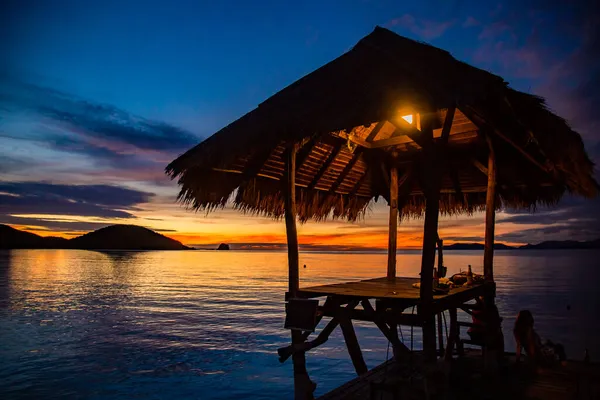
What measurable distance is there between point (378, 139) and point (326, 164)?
3.57 ft

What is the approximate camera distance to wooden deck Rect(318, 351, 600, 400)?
448cm

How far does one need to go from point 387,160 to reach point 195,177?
3.81 metres

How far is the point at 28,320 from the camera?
20219mm

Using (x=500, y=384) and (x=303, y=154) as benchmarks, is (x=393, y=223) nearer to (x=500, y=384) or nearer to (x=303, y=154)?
(x=303, y=154)

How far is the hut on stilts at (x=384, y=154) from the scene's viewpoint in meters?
4.36

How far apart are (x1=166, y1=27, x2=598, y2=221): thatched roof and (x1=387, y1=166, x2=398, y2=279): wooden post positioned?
0.19 m

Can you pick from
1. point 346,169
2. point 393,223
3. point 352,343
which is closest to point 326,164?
point 346,169

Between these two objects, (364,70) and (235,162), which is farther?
(235,162)

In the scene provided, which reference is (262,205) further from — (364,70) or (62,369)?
(62,369)

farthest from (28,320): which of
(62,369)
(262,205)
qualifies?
(262,205)

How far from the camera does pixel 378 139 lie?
772 cm

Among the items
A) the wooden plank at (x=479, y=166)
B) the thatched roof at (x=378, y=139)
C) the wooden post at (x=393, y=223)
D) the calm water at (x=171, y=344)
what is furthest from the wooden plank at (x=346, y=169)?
the calm water at (x=171, y=344)

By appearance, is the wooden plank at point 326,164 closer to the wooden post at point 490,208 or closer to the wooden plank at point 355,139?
the wooden plank at point 355,139

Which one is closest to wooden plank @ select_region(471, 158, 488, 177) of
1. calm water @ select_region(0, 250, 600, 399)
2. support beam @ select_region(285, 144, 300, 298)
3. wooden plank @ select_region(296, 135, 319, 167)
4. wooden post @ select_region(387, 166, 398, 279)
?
wooden post @ select_region(387, 166, 398, 279)
